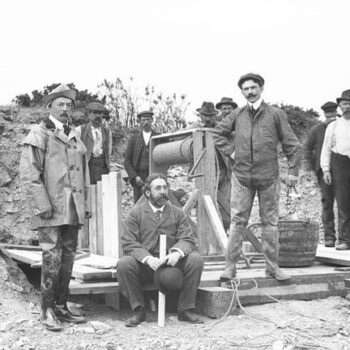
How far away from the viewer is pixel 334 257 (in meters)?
7.70

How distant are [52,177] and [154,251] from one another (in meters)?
1.24

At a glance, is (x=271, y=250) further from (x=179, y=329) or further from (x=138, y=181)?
(x=138, y=181)

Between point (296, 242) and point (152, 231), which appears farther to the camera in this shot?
point (296, 242)

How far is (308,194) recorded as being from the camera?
1655cm

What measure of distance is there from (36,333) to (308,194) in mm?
12006

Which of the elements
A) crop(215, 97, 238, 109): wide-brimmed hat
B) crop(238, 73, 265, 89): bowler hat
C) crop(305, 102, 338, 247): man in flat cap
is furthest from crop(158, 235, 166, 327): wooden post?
crop(215, 97, 238, 109): wide-brimmed hat

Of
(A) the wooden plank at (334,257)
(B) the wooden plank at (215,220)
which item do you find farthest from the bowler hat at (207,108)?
(A) the wooden plank at (334,257)

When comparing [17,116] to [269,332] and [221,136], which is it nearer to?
[221,136]

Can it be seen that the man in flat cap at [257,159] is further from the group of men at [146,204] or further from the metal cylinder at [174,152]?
the metal cylinder at [174,152]

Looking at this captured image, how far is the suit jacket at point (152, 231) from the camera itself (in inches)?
240

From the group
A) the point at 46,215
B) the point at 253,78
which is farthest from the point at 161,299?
the point at 253,78

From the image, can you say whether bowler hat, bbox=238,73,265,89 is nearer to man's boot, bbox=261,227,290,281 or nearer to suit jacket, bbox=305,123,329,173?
man's boot, bbox=261,227,290,281

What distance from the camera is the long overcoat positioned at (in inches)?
219

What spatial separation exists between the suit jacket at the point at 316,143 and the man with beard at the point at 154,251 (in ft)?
11.7
